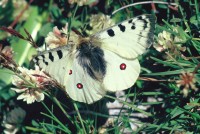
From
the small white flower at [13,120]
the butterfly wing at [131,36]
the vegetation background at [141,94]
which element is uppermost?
the butterfly wing at [131,36]

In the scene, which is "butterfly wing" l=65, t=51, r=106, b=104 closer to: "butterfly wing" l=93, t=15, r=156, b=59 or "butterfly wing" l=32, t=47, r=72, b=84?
"butterfly wing" l=32, t=47, r=72, b=84

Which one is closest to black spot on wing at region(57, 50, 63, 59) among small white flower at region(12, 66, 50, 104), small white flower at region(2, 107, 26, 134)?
small white flower at region(12, 66, 50, 104)

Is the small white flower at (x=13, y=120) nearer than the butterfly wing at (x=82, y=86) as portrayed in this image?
No

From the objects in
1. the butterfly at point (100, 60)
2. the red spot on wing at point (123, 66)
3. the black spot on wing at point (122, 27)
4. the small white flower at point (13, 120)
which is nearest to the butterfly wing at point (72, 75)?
the butterfly at point (100, 60)

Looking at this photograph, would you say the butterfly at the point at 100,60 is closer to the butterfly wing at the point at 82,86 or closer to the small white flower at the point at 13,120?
the butterfly wing at the point at 82,86

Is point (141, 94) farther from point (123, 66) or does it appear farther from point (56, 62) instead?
point (56, 62)
